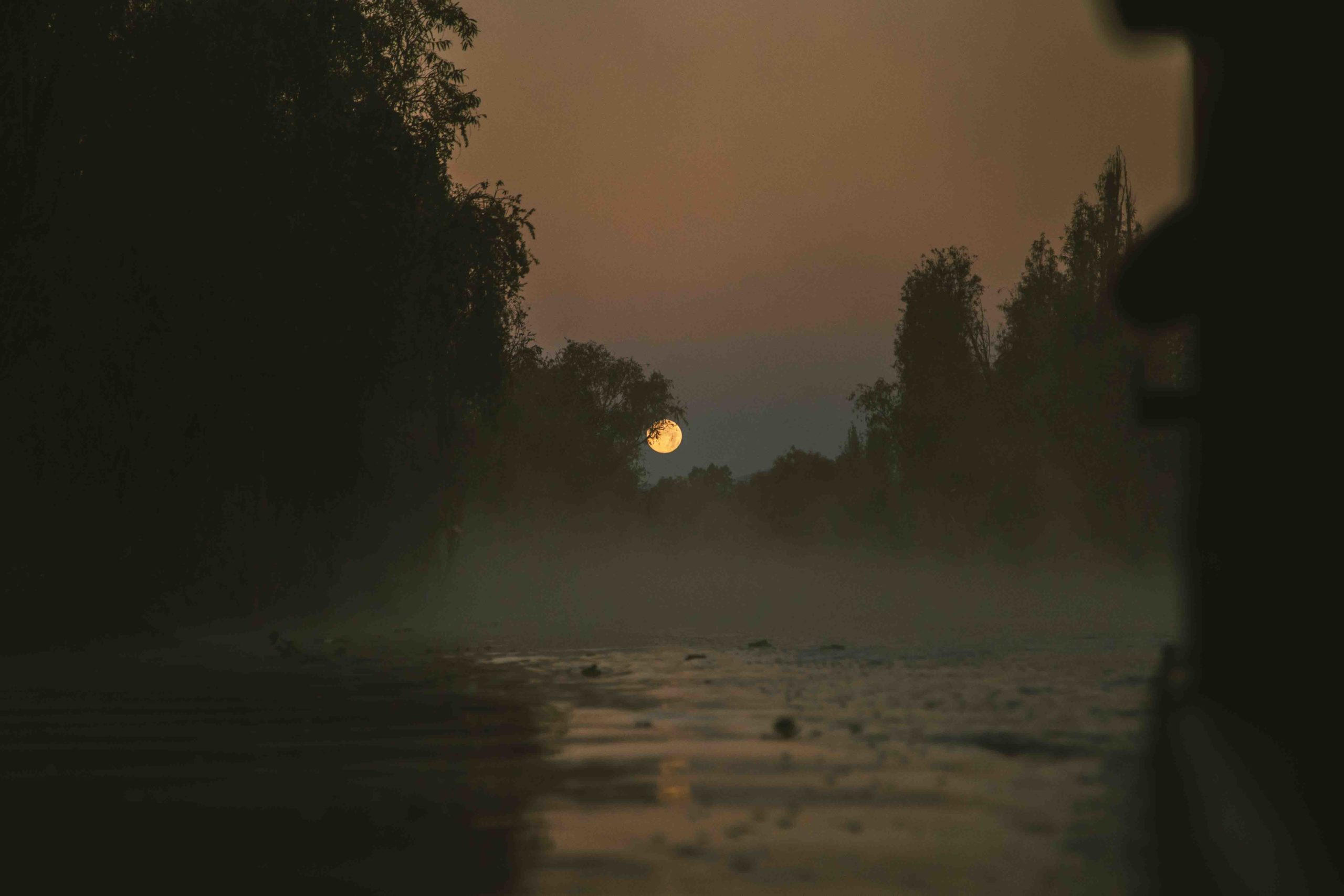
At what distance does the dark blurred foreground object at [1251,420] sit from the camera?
5.39 m

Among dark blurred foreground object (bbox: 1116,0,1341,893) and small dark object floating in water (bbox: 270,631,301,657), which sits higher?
dark blurred foreground object (bbox: 1116,0,1341,893)

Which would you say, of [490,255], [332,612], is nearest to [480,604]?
[332,612]

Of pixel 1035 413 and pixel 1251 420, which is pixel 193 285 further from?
pixel 1035 413

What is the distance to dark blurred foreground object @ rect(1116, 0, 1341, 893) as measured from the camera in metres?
5.39

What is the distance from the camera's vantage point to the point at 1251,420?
5.76m

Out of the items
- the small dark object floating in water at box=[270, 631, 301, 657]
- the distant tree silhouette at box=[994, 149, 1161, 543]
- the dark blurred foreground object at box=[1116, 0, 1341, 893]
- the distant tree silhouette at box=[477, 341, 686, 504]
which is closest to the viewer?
the dark blurred foreground object at box=[1116, 0, 1341, 893]

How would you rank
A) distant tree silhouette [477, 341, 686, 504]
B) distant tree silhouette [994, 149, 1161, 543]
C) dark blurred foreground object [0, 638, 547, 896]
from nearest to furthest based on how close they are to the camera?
dark blurred foreground object [0, 638, 547, 896], distant tree silhouette [994, 149, 1161, 543], distant tree silhouette [477, 341, 686, 504]

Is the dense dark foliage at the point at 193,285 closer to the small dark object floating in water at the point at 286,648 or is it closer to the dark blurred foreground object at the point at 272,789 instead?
the small dark object floating in water at the point at 286,648

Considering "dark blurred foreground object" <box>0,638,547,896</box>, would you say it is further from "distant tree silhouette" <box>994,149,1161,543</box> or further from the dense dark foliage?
"distant tree silhouette" <box>994,149,1161,543</box>

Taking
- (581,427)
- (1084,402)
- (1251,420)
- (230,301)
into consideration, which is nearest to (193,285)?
(230,301)

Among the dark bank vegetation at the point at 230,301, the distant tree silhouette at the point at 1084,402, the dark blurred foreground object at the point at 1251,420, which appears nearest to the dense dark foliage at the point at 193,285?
the dark bank vegetation at the point at 230,301

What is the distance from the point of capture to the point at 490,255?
27.0 metres

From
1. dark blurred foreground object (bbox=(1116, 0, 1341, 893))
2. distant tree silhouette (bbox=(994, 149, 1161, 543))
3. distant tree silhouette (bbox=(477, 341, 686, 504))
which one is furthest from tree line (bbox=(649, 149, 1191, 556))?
dark blurred foreground object (bbox=(1116, 0, 1341, 893))

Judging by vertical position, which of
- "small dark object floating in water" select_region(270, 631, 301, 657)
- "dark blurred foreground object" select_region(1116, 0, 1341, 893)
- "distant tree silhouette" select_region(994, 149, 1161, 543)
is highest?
"distant tree silhouette" select_region(994, 149, 1161, 543)
